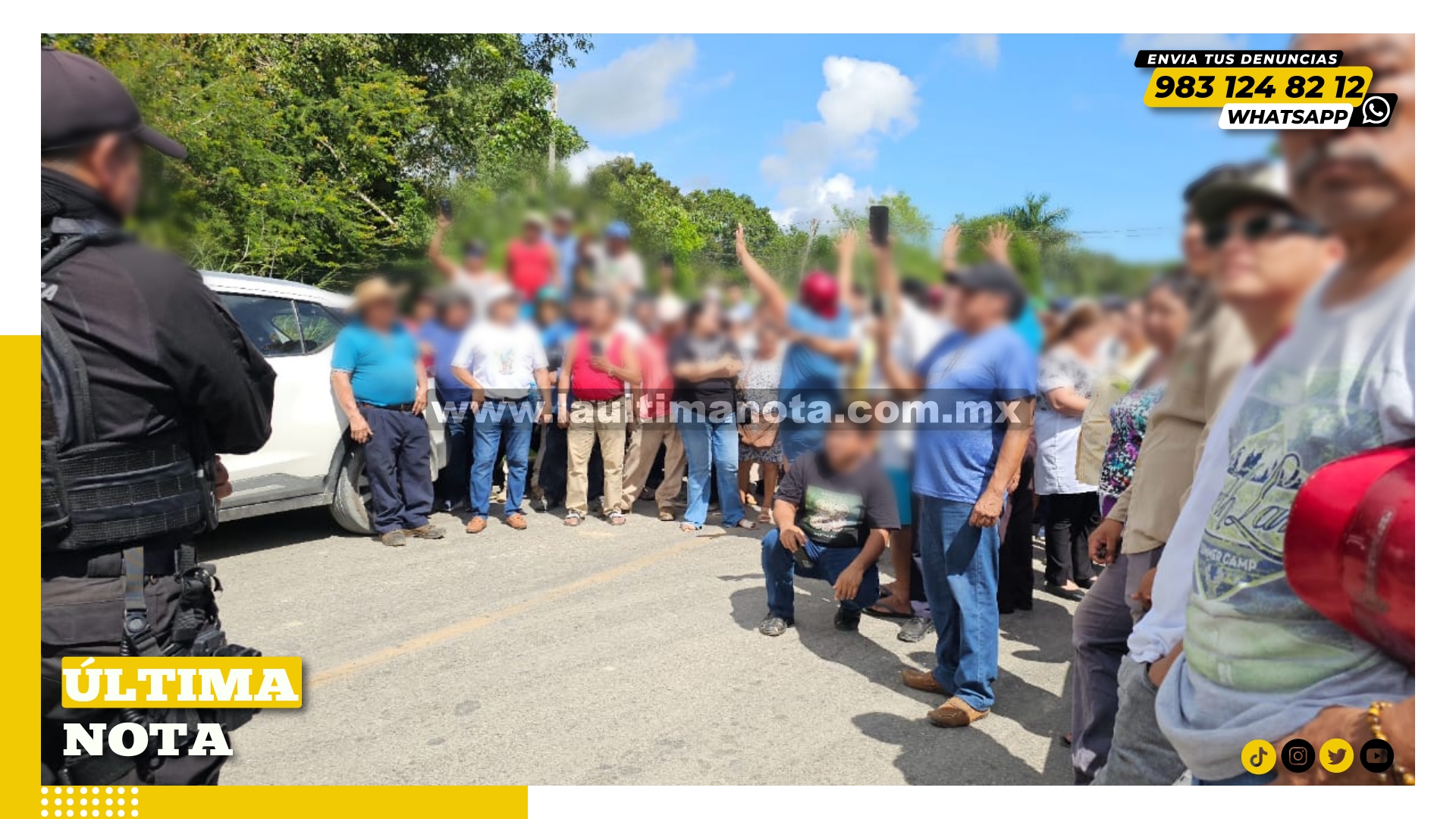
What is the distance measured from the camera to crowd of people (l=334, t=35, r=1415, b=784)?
3.80 ft

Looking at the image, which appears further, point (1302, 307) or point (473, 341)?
point (473, 341)

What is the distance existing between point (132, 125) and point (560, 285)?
0.88m

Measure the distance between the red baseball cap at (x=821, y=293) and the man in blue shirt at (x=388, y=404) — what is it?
34.9 inches

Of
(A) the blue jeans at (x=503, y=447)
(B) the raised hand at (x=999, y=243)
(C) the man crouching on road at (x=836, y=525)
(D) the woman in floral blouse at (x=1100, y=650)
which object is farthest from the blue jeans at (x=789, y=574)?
(B) the raised hand at (x=999, y=243)

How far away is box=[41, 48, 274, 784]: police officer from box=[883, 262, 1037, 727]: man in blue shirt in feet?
4.61

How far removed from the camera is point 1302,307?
1.18m

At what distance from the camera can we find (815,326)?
1.56m

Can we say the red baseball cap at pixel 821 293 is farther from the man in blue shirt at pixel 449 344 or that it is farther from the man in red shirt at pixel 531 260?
the man in blue shirt at pixel 449 344

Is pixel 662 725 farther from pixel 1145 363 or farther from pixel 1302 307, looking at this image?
pixel 1302 307

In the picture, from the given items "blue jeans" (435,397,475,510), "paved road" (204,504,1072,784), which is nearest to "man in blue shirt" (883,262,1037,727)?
"paved road" (204,504,1072,784)

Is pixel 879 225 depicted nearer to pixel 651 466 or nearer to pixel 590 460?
pixel 651 466

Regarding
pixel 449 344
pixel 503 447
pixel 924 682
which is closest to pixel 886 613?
pixel 924 682

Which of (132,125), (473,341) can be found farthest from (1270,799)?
(132,125)

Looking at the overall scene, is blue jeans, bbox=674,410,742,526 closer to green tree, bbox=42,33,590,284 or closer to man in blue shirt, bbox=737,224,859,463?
man in blue shirt, bbox=737,224,859,463
